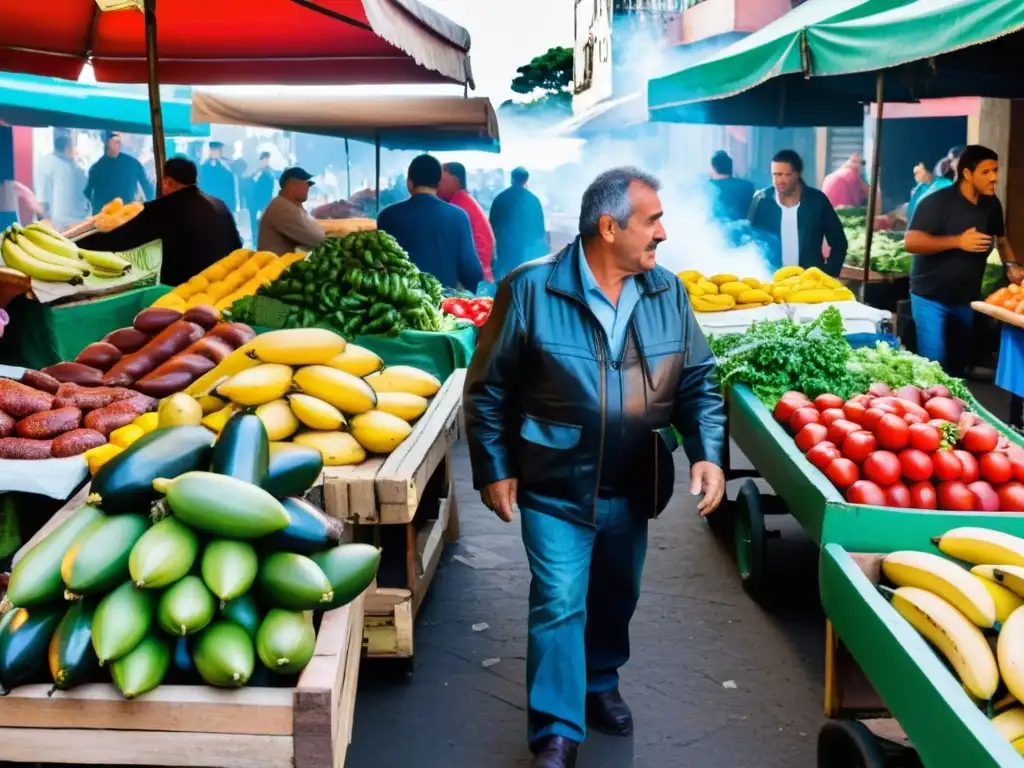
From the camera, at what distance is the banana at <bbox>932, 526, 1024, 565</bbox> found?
347cm

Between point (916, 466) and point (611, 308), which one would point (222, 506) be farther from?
point (916, 466)

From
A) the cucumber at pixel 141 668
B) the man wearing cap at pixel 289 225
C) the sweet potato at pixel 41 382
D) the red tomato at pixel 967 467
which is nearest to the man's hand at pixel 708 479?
the red tomato at pixel 967 467

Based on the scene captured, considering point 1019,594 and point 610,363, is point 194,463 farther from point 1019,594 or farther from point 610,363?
point 1019,594

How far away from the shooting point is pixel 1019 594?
3.24m

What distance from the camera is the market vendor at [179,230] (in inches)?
310

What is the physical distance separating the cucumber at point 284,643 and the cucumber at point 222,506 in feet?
0.67

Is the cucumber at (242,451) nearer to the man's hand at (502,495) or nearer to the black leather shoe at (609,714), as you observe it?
the man's hand at (502,495)

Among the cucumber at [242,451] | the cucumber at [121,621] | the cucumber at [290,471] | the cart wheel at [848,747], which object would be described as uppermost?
the cucumber at [242,451]

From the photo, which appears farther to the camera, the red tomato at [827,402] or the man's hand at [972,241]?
the man's hand at [972,241]

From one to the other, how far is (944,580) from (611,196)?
4.97ft

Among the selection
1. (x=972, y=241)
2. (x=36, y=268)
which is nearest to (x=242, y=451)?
(x=36, y=268)

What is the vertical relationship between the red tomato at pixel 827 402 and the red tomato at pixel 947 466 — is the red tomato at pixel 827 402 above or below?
above

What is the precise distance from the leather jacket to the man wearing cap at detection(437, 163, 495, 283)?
7918 mm

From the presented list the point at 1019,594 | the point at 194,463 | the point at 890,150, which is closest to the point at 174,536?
the point at 194,463
